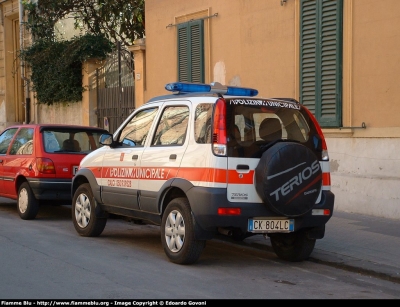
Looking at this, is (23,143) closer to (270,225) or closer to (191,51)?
(191,51)

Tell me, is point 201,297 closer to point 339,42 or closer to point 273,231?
point 273,231

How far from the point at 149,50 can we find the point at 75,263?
422 inches

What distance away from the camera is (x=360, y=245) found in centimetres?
943

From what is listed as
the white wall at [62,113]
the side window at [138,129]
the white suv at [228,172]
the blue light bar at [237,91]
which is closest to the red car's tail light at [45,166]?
the side window at [138,129]

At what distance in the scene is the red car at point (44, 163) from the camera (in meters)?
11.6

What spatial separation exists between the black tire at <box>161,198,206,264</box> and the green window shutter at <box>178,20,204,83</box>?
8.27m

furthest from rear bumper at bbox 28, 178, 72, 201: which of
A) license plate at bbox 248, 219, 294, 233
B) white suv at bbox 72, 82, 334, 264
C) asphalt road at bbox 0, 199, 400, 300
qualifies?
license plate at bbox 248, 219, 294, 233

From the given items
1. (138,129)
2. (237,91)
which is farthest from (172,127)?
(237,91)

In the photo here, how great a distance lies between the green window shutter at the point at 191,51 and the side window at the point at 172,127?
24.4ft

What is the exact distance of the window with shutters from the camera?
40.7 ft

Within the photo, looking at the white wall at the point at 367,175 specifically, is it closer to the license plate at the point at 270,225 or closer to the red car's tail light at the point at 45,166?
the license plate at the point at 270,225

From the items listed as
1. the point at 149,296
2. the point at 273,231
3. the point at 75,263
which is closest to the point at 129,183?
the point at 75,263

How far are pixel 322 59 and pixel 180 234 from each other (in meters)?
5.94

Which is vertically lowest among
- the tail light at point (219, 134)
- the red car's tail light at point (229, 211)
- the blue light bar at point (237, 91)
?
the red car's tail light at point (229, 211)
